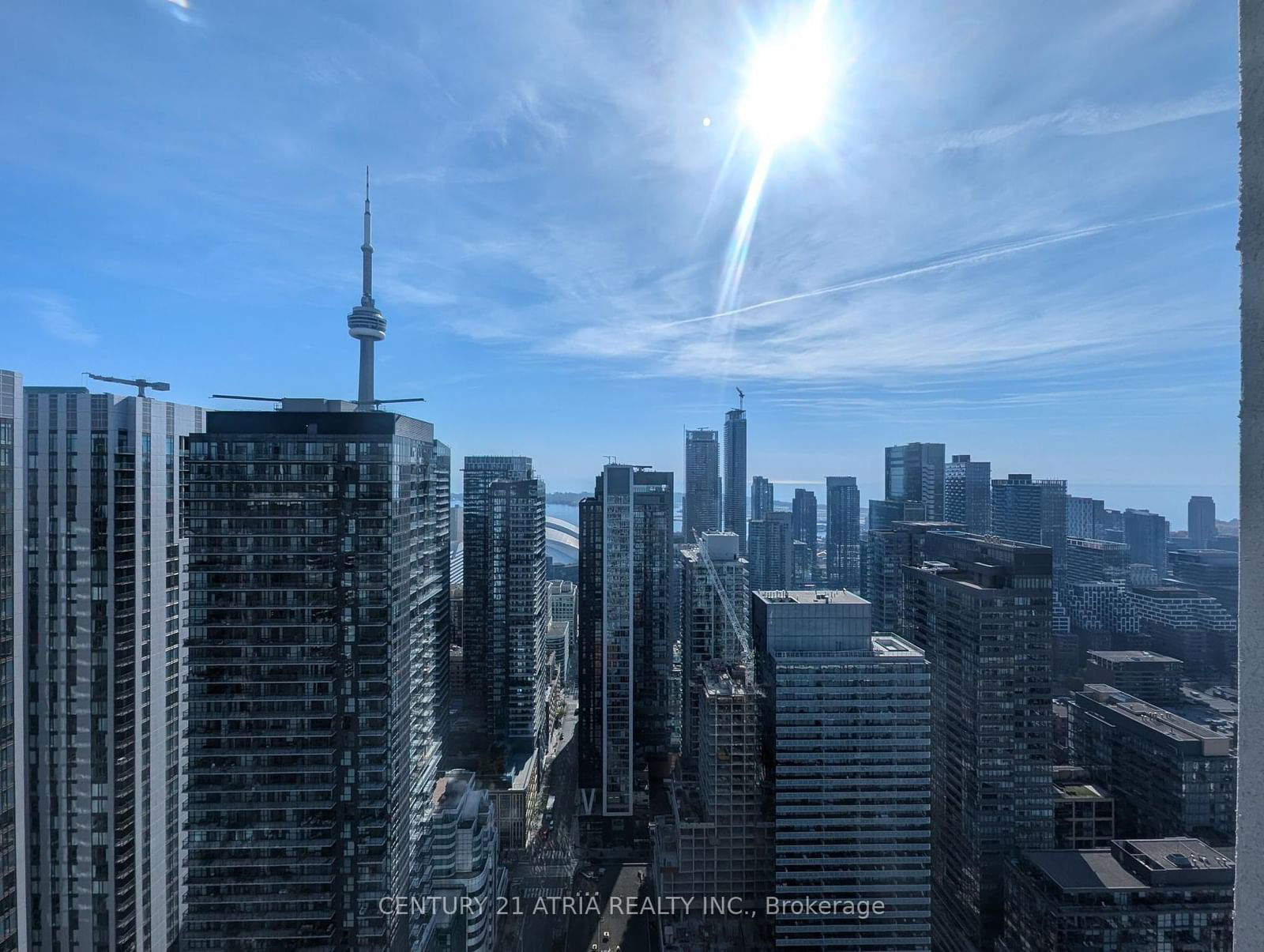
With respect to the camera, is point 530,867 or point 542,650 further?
point 542,650

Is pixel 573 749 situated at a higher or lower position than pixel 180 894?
lower

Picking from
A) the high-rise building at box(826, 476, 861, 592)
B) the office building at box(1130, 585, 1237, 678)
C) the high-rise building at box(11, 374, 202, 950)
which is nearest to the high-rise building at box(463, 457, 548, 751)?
the high-rise building at box(11, 374, 202, 950)

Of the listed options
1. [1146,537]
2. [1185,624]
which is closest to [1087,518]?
[1146,537]

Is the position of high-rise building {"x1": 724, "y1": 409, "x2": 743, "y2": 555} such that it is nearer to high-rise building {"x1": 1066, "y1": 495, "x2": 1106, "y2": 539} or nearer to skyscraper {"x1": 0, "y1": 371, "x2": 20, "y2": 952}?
high-rise building {"x1": 1066, "y1": 495, "x2": 1106, "y2": 539}

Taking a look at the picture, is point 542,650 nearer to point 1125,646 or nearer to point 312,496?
point 312,496

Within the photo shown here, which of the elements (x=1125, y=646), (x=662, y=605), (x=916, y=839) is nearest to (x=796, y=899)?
(x=916, y=839)

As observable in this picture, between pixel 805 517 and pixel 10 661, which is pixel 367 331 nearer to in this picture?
pixel 10 661

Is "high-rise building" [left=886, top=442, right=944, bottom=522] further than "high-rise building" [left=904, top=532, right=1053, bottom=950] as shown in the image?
Yes

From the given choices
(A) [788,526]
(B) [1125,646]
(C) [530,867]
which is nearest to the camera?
(C) [530,867]
